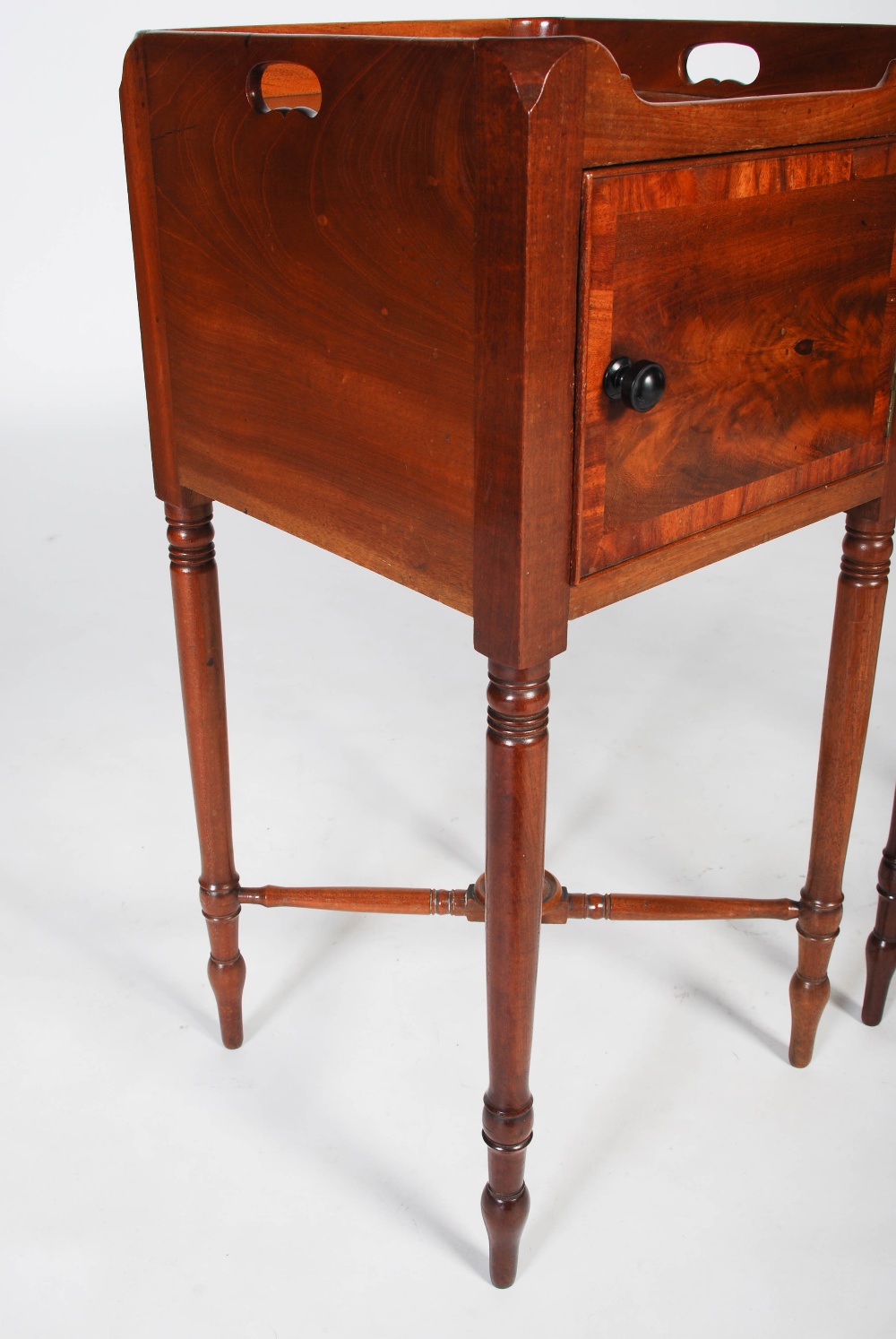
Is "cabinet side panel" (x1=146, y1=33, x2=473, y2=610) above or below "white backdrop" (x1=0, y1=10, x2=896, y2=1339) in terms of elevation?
above

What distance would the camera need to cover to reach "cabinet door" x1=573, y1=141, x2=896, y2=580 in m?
0.97

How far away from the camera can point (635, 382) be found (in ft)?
3.18

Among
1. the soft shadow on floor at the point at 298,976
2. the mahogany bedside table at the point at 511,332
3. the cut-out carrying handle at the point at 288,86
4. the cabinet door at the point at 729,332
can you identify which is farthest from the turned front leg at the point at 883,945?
the cut-out carrying handle at the point at 288,86

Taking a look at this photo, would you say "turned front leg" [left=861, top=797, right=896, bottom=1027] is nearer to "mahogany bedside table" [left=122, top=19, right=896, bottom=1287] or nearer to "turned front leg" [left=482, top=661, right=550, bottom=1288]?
"mahogany bedside table" [left=122, top=19, right=896, bottom=1287]

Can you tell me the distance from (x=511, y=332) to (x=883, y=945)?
1.03 metres

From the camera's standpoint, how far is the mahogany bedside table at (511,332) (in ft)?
3.03

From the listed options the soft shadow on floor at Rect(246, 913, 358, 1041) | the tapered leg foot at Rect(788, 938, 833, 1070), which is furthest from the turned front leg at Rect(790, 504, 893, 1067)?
the soft shadow on floor at Rect(246, 913, 358, 1041)

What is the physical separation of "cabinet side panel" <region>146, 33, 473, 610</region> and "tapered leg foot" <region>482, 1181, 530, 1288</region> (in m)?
0.58

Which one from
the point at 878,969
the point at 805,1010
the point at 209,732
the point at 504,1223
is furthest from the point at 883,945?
the point at 209,732

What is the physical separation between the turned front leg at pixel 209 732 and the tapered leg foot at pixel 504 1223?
0.45 m

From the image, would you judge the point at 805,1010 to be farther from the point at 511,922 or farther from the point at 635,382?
the point at 635,382

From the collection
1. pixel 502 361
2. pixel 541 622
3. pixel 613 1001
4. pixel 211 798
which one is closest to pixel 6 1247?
pixel 211 798

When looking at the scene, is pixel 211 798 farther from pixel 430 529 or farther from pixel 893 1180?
pixel 893 1180

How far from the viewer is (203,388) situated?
1.30 m
